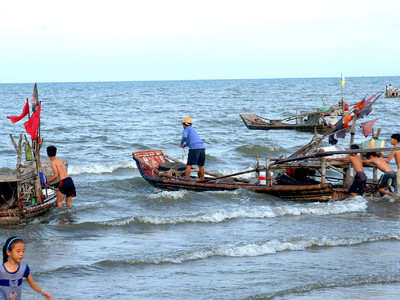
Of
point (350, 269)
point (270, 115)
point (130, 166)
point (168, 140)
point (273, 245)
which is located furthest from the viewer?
point (270, 115)

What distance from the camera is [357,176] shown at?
12.3 meters

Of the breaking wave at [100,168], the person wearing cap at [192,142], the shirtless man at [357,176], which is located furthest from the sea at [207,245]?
the person wearing cap at [192,142]

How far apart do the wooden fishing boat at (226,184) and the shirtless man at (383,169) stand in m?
0.87

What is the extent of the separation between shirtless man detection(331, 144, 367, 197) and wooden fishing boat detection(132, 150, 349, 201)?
26 cm

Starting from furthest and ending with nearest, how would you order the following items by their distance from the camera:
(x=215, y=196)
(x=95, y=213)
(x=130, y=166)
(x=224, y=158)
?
(x=224, y=158) < (x=130, y=166) < (x=215, y=196) < (x=95, y=213)

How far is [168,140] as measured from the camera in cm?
2841

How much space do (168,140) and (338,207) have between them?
16887 mm

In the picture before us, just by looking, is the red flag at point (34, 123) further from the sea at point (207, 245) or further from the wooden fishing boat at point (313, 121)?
the wooden fishing boat at point (313, 121)

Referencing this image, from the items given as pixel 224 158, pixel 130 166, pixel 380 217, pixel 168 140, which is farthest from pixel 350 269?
pixel 168 140

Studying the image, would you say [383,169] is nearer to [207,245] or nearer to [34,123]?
[207,245]

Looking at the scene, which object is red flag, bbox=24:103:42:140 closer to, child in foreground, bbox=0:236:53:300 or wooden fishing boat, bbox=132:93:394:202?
wooden fishing boat, bbox=132:93:394:202

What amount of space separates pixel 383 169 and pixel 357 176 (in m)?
0.61

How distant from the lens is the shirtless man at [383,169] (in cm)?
1237

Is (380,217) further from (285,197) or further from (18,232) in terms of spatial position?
(18,232)
